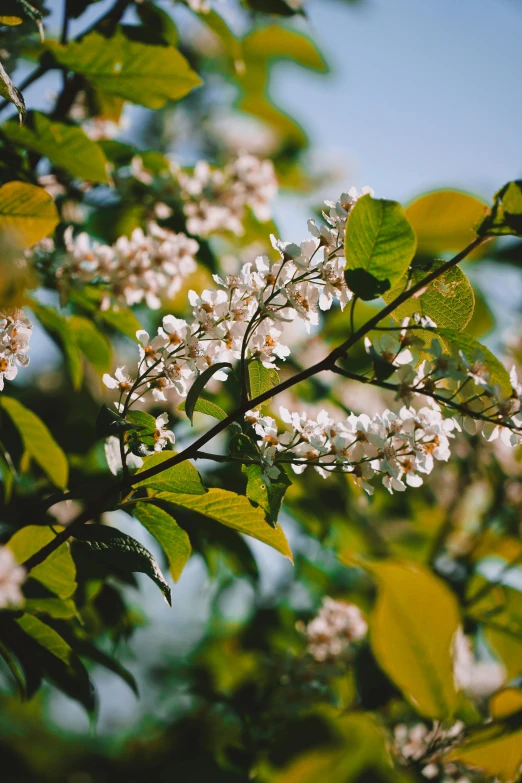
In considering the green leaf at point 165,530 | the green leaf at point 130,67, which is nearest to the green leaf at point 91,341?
the green leaf at point 130,67

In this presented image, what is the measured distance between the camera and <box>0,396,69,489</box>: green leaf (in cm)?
177

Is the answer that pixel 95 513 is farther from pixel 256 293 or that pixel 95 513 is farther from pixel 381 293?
pixel 381 293

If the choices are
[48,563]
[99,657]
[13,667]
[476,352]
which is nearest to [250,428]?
[476,352]

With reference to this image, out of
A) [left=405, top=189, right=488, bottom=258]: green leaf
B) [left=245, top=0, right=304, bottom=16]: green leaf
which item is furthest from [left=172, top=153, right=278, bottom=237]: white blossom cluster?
[left=405, top=189, right=488, bottom=258]: green leaf

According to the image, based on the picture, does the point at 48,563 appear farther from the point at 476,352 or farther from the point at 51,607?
the point at 476,352

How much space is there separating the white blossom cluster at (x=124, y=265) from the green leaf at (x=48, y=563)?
91 centimetres

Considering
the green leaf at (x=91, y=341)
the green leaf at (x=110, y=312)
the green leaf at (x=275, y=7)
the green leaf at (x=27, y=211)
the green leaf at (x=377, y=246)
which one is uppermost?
the green leaf at (x=275, y=7)

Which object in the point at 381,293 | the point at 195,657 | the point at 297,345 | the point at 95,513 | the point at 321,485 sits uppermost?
the point at 381,293

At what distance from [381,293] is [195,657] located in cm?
345

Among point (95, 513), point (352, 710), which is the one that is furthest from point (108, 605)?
point (95, 513)

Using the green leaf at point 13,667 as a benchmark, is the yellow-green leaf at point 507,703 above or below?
below

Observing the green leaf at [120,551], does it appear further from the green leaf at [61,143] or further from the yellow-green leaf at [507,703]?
the green leaf at [61,143]

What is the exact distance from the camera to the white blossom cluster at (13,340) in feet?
4.19

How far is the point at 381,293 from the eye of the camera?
110 centimetres
